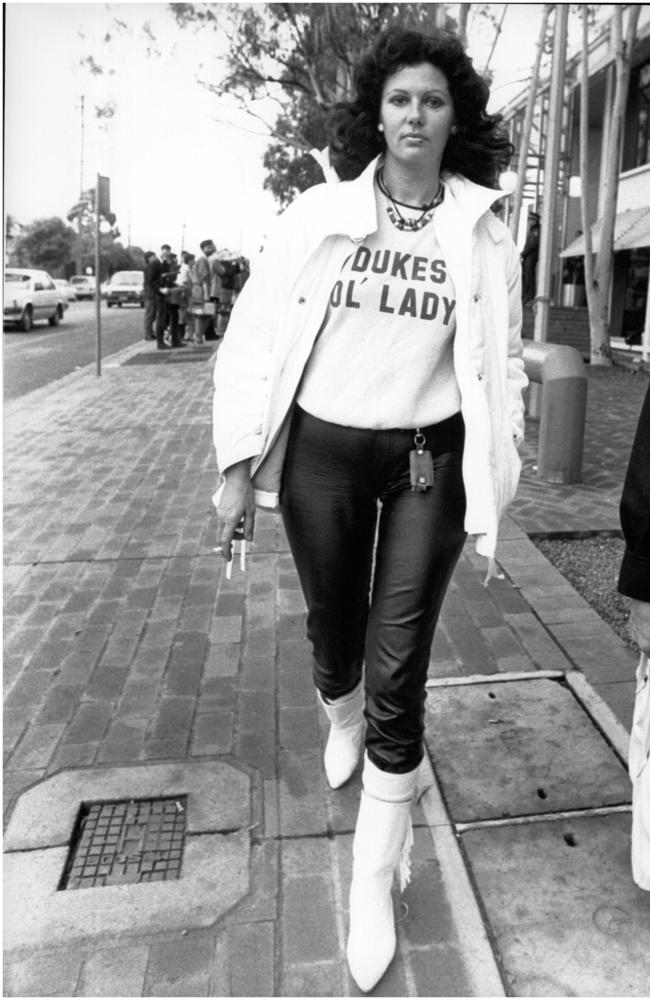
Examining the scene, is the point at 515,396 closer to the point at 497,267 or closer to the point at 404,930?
the point at 497,267

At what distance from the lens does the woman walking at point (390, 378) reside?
2.18 metres

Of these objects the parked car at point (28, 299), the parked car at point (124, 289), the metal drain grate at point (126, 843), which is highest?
the parked car at point (124, 289)

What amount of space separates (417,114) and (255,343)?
2.27 ft

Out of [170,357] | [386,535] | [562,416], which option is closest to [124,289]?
[170,357]

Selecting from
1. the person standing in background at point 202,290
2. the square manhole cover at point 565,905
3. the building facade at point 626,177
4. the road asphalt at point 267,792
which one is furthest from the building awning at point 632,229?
the square manhole cover at point 565,905

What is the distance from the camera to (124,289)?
135 ft

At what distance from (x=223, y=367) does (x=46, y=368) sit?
13.9m

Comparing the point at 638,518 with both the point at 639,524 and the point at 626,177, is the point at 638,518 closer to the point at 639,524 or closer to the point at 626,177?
the point at 639,524

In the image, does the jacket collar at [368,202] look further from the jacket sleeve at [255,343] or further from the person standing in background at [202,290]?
the person standing in background at [202,290]

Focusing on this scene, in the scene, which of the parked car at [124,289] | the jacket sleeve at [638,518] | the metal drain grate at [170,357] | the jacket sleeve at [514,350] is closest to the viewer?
the jacket sleeve at [638,518]

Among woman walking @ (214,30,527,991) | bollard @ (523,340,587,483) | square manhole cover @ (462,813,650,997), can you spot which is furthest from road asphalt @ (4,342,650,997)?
bollard @ (523,340,587,483)

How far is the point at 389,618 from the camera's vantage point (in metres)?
2.23

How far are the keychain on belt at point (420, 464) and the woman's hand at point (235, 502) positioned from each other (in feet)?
1.44

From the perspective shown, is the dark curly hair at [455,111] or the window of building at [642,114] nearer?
the dark curly hair at [455,111]
